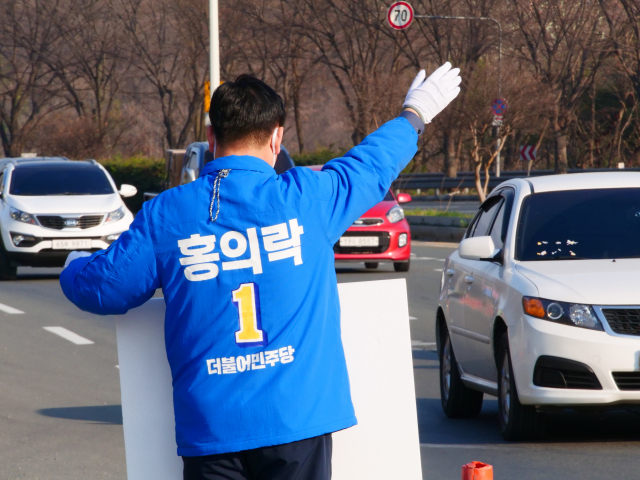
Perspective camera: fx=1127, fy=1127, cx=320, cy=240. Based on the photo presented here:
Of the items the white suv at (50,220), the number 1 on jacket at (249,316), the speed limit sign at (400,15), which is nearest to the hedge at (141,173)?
the speed limit sign at (400,15)

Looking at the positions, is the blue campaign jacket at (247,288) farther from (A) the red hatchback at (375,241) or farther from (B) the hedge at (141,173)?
(B) the hedge at (141,173)

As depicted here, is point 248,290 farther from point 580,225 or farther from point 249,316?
point 580,225

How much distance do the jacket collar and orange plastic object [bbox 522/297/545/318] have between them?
384 cm

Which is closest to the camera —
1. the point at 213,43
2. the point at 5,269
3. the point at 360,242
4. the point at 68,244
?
the point at 68,244

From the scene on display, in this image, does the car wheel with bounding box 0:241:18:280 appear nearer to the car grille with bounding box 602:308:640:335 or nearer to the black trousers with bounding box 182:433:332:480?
the car grille with bounding box 602:308:640:335

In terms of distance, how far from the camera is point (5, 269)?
17.7m

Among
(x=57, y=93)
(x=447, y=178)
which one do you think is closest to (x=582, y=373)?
(x=447, y=178)

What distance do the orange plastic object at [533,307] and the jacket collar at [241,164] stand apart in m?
3.84

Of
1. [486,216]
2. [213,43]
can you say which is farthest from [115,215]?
[486,216]

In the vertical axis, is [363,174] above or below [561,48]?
below

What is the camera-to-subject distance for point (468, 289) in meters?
7.57

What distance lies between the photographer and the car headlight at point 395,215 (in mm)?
18200

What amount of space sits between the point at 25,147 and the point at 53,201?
38700 mm

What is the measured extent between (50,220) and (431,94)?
15.2 metres
